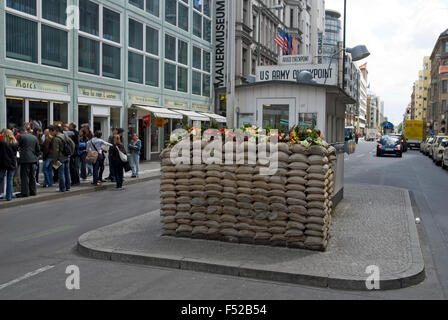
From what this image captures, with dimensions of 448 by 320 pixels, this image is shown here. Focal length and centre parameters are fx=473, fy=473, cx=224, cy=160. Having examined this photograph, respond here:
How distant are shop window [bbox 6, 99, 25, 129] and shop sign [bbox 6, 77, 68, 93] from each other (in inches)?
21.8

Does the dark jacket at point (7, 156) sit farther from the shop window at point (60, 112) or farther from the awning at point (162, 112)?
the awning at point (162, 112)

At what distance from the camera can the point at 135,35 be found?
24.6 metres

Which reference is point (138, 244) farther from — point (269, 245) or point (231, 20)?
point (231, 20)

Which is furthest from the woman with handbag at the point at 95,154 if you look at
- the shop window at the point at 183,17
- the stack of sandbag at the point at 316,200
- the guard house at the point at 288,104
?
the shop window at the point at 183,17

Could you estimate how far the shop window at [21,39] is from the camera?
53.9 ft

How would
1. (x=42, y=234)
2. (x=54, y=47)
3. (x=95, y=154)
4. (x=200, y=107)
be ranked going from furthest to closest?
1. (x=200, y=107)
2. (x=54, y=47)
3. (x=95, y=154)
4. (x=42, y=234)

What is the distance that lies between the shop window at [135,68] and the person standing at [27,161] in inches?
486

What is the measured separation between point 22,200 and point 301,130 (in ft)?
25.8

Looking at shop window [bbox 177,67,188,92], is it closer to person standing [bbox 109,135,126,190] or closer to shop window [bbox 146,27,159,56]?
shop window [bbox 146,27,159,56]

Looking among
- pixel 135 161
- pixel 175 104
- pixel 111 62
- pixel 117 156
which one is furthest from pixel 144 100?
pixel 117 156

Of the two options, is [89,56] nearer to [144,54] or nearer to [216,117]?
[144,54]

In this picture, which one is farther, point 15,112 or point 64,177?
point 15,112

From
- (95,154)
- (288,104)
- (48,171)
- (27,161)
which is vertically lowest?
(48,171)

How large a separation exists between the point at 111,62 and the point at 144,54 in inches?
123
